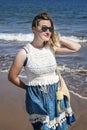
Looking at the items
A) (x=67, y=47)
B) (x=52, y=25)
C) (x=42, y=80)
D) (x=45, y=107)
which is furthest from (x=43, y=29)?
(x=45, y=107)

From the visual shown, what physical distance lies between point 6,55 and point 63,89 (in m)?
9.89

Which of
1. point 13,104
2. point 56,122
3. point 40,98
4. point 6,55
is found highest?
point 40,98

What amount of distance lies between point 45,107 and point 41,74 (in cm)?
31

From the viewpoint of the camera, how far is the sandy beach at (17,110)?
5680 mm

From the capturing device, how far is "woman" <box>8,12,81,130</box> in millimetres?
3578

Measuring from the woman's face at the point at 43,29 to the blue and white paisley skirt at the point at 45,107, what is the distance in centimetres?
46

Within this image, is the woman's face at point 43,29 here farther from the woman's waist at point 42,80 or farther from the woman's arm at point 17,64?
the woman's waist at point 42,80

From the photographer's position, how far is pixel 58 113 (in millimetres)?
3641

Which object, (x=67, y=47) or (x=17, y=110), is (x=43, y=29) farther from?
(x=17, y=110)

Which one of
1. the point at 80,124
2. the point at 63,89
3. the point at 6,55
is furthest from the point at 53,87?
A: the point at 6,55

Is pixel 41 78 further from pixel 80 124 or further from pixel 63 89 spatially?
pixel 80 124

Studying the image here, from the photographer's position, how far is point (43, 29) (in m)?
3.58

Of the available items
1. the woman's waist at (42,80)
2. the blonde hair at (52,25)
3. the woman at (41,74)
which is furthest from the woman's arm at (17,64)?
the blonde hair at (52,25)

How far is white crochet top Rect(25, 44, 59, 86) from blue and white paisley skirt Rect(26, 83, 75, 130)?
6 cm
